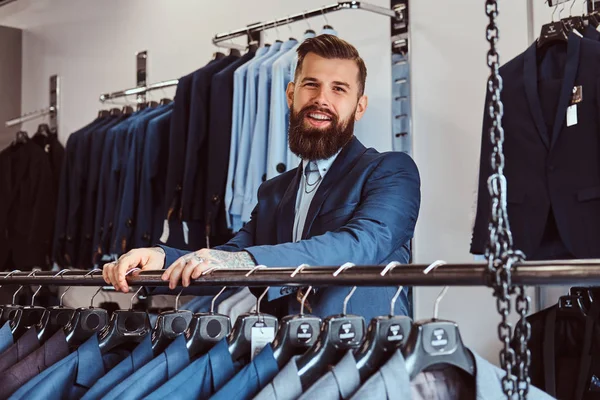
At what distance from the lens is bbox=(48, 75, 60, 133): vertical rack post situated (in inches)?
224

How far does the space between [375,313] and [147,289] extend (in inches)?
21.5

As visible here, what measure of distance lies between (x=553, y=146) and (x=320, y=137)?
913mm

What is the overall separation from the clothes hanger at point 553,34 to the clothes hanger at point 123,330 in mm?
1936

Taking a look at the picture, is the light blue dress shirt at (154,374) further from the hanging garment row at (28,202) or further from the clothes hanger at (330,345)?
the hanging garment row at (28,202)

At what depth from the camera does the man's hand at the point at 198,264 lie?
59.1 inches

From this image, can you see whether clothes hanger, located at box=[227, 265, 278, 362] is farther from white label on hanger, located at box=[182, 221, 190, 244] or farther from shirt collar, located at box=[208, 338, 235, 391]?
white label on hanger, located at box=[182, 221, 190, 244]

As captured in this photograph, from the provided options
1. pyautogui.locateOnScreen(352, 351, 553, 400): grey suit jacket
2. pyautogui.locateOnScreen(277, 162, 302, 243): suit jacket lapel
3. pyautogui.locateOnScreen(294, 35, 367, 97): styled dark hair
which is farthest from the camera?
pyautogui.locateOnScreen(294, 35, 367, 97): styled dark hair

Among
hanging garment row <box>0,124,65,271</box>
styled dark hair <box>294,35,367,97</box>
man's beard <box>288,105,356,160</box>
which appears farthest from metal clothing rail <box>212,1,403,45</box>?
hanging garment row <box>0,124,65,271</box>

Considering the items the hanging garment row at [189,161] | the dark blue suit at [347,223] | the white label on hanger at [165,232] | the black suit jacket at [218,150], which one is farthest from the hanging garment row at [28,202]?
the dark blue suit at [347,223]

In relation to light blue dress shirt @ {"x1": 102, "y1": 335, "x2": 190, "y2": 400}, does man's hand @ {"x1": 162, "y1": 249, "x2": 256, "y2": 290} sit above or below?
above

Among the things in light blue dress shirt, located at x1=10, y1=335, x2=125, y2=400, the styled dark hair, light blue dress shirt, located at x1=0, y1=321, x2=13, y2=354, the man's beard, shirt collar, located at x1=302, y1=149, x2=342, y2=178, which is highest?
the styled dark hair

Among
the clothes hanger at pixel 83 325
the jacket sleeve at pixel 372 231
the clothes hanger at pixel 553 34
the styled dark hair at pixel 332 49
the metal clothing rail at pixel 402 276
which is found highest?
the clothes hanger at pixel 553 34

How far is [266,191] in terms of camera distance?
99.0 inches

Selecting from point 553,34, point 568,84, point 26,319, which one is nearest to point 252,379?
point 26,319
